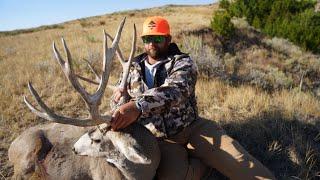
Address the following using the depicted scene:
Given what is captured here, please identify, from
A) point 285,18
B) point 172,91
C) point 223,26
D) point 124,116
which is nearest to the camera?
point 124,116

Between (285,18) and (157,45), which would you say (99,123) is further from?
(285,18)

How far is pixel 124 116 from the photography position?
13.5ft

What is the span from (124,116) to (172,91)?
0.56 m

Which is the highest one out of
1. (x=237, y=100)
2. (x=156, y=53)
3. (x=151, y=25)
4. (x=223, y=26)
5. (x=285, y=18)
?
(x=151, y=25)

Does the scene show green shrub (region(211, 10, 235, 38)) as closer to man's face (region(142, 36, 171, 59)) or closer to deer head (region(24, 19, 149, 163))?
man's face (region(142, 36, 171, 59))

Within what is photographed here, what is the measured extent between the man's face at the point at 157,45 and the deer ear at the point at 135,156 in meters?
1.26

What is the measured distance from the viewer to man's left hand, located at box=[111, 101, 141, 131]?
13.5 feet

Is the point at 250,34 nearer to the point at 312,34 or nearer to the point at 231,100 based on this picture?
the point at 312,34

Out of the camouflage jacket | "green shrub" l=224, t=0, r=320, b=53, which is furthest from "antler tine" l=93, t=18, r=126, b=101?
→ "green shrub" l=224, t=0, r=320, b=53

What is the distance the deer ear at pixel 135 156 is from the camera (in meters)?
4.12

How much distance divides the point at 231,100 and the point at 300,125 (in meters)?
1.14

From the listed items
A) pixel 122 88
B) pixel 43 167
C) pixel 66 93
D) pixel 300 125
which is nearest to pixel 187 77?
pixel 122 88

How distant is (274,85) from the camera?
30.6 ft

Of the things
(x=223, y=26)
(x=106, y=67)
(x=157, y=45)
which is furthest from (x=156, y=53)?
(x=223, y=26)
